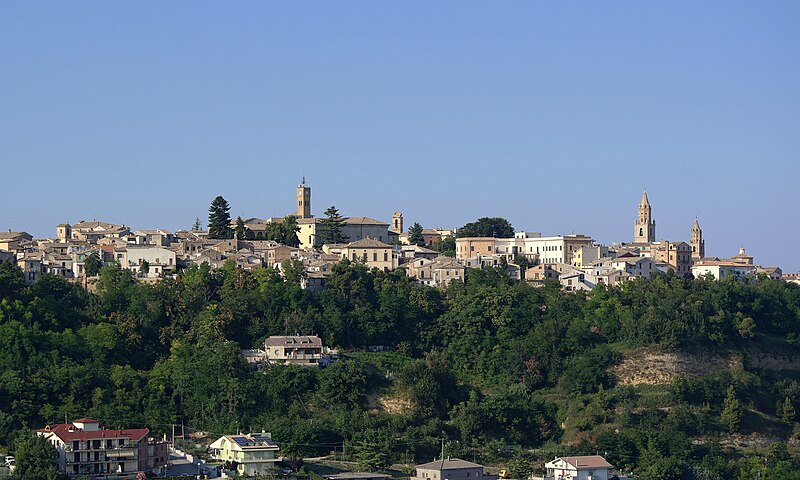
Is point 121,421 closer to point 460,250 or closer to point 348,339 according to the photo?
point 348,339

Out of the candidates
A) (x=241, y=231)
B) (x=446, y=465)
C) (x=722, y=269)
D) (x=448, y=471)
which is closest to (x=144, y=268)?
(x=241, y=231)

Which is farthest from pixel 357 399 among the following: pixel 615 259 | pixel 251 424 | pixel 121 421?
pixel 615 259

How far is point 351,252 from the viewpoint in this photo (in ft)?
204

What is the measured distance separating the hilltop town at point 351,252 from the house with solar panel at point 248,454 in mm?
14006

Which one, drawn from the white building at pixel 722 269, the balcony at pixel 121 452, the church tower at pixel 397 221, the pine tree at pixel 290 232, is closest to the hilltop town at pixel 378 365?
the balcony at pixel 121 452

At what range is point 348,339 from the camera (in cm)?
5388

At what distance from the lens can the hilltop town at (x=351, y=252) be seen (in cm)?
5912

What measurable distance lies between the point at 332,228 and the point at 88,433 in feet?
86.0

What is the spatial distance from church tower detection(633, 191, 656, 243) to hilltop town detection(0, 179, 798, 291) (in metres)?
4.07

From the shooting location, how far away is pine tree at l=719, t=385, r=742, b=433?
49281mm

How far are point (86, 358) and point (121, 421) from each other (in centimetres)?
432

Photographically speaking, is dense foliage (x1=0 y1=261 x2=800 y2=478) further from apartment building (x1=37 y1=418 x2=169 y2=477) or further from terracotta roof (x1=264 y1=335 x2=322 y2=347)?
apartment building (x1=37 y1=418 x2=169 y2=477)

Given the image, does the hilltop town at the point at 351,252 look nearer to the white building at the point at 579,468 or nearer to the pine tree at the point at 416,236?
the pine tree at the point at 416,236

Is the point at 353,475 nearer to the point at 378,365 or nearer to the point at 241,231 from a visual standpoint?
the point at 378,365
